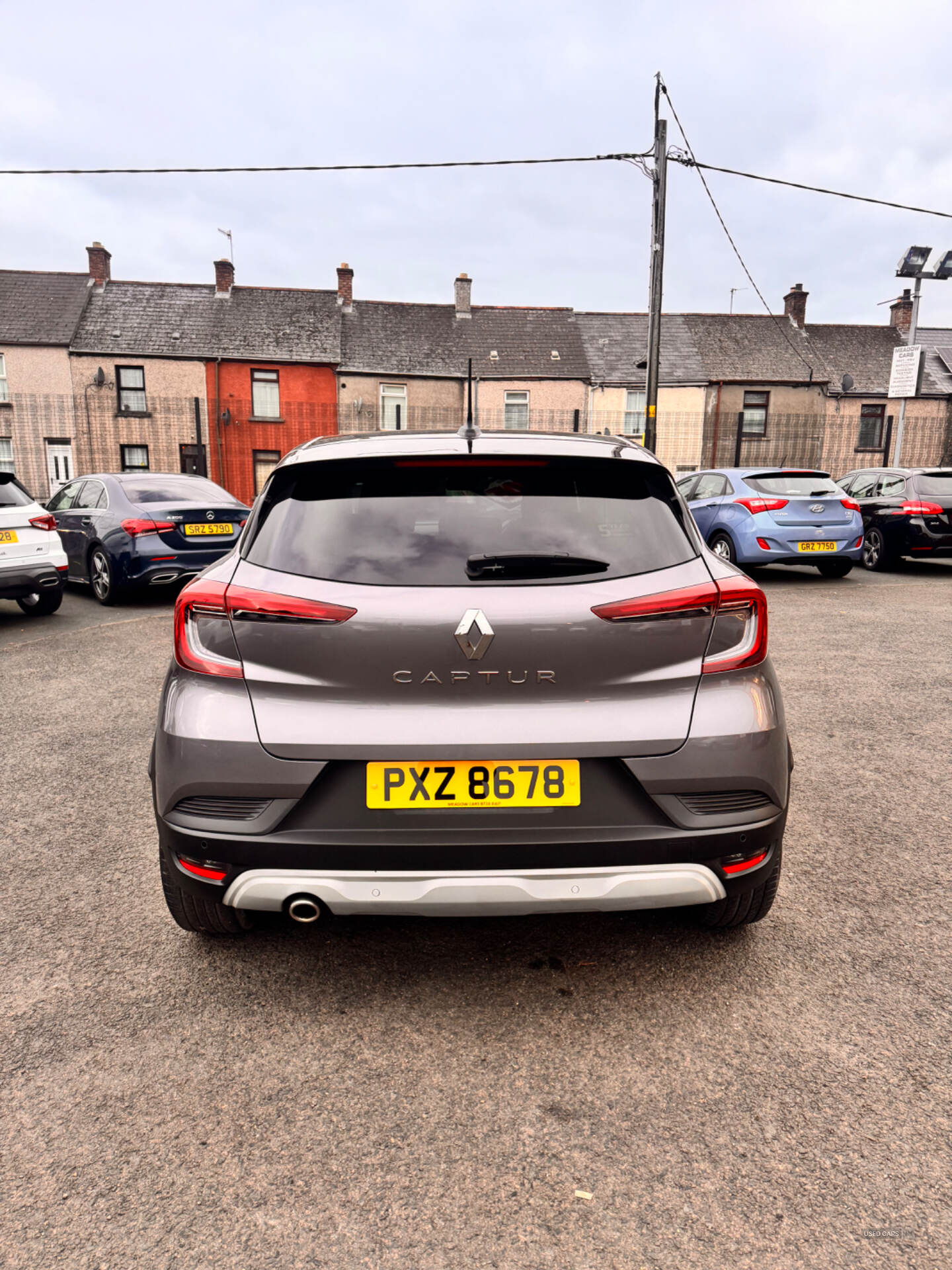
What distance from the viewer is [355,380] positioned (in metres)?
33.3

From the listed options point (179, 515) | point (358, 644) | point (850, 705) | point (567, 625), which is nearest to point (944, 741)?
point (850, 705)

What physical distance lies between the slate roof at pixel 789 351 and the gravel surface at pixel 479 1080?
111ft

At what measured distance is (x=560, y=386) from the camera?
33.8m

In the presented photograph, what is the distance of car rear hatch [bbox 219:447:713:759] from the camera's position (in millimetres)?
2242

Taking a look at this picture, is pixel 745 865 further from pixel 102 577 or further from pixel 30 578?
pixel 102 577

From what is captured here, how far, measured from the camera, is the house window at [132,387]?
32.2 m

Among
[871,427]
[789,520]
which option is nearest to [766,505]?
[789,520]

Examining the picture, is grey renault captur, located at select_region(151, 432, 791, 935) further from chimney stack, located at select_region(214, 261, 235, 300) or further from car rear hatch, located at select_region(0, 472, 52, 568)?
chimney stack, located at select_region(214, 261, 235, 300)

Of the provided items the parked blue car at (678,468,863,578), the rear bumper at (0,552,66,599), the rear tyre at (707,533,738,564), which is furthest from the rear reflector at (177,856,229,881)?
the rear tyre at (707,533,738,564)

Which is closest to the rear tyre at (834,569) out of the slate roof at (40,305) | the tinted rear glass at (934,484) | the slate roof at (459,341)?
the tinted rear glass at (934,484)

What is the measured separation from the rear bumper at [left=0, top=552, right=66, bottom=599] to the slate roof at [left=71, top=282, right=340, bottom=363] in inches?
1031

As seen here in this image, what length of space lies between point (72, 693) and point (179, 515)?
3836mm

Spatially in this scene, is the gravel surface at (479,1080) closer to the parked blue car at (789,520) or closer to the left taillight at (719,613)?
the left taillight at (719,613)

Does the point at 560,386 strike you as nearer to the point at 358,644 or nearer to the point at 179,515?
the point at 179,515
